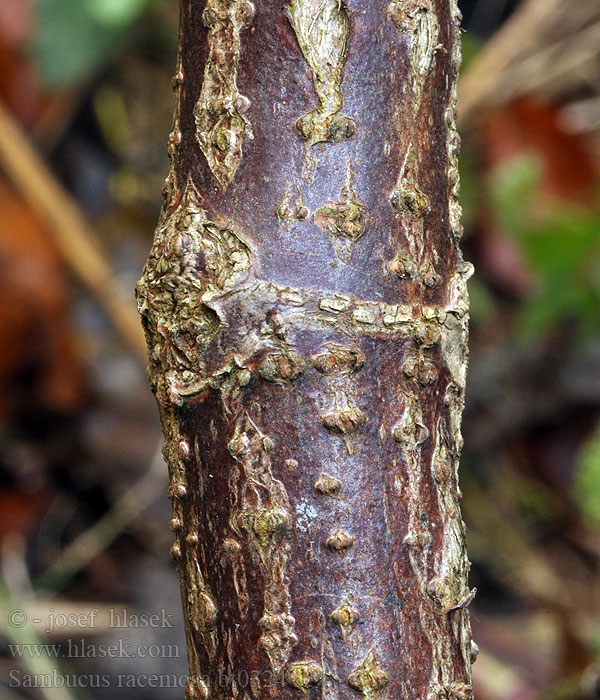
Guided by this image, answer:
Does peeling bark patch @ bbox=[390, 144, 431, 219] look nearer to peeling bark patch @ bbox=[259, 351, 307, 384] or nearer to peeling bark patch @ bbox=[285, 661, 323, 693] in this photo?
peeling bark patch @ bbox=[259, 351, 307, 384]

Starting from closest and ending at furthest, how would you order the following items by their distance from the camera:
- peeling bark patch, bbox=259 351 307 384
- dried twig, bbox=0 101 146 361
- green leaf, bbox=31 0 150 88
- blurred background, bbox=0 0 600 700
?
peeling bark patch, bbox=259 351 307 384, blurred background, bbox=0 0 600 700, green leaf, bbox=31 0 150 88, dried twig, bbox=0 101 146 361

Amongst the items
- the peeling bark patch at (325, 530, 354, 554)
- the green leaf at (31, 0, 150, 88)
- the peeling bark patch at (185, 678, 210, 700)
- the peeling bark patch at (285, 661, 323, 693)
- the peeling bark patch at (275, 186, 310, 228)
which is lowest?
the peeling bark patch at (185, 678, 210, 700)

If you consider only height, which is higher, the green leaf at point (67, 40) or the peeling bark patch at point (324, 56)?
the green leaf at point (67, 40)

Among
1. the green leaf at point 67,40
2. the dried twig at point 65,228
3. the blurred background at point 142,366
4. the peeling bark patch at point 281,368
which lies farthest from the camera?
the dried twig at point 65,228

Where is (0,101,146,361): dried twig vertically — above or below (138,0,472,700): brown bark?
above

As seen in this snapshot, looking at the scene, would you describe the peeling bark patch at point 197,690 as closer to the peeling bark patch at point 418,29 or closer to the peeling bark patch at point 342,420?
the peeling bark patch at point 342,420

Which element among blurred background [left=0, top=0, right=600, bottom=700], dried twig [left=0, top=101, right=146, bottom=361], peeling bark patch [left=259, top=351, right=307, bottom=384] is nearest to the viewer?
peeling bark patch [left=259, top=351, right=307, bottom=384]

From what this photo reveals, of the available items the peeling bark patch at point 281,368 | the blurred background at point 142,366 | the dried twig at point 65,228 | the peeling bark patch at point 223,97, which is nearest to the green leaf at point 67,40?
the blurred background at point 142,366

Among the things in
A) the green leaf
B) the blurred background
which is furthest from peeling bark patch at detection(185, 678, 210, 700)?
the green leaf

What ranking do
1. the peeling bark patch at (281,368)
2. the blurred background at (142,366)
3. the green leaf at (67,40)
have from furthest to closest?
the green leaf at (67,40)
the blurred background at (142,366)
the peeling bark patch at (281,368)
